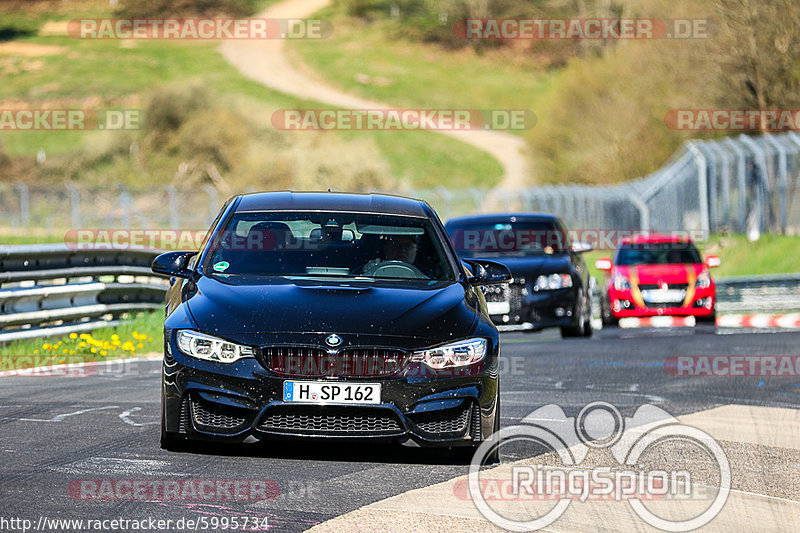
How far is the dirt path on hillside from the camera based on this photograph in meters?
86.6

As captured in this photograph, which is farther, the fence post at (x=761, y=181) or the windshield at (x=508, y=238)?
the fence post at (x=761, y=181)

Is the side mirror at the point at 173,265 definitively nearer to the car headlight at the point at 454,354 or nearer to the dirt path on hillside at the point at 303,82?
the car headlight at the point at 454,354

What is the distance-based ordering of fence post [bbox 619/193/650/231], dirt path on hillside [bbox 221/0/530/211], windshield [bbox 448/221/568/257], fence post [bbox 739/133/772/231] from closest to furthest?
windshield [bbox 448/221/568/257], fence post [bbox 739/133/772/231], fence post [bbox 619/193/650/231], dirt path on hillside [bbox 221/0/530/211]

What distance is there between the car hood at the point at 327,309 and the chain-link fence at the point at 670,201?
2448cm

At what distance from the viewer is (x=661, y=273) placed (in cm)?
2158

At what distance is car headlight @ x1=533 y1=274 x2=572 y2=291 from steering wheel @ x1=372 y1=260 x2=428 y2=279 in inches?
370

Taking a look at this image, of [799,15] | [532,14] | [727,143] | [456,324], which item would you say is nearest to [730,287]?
[727,143]

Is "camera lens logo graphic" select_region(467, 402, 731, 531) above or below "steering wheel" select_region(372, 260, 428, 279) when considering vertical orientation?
below

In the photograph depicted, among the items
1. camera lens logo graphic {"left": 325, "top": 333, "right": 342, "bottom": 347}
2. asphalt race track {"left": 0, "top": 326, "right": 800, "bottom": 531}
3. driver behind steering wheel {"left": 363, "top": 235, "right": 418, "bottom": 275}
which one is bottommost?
asphalt race track {"left": 0, "top": 326, "right": 800, "bottom": 531}

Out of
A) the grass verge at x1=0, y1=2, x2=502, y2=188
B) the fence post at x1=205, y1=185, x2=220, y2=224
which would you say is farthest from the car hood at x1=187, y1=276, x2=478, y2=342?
the grass verge at x1=0, y1=2, x2=502, y2=188

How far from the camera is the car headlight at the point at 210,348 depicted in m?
7.29

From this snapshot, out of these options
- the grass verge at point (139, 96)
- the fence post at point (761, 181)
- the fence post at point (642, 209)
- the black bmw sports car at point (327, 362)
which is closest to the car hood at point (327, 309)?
the black bmw sports car at point (327, 362)

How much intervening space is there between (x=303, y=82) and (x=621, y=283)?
83369mm

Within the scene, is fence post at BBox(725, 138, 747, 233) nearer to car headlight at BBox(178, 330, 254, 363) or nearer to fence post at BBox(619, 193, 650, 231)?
fence post at BBox(619, 193, 650, 231)
